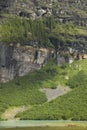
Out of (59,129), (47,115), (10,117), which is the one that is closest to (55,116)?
(47,115)

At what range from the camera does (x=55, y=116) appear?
19238 cm

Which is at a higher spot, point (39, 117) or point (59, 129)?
point (59, 129)

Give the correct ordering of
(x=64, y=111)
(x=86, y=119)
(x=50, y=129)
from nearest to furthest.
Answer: (x=50, y=129) → (x=86, y=119) → (x=64, y=111)

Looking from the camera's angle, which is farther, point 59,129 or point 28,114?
point 28,114

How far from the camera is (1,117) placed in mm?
195875

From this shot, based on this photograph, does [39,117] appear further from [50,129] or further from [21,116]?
[50,129]

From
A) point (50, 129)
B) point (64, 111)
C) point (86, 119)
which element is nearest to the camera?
point (50, 129)

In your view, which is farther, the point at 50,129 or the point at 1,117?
the point at 1,117

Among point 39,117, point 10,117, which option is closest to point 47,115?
point 39,117

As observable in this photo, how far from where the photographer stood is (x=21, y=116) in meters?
195

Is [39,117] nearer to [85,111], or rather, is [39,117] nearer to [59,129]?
[85,111]

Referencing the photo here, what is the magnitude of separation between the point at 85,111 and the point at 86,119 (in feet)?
39.2

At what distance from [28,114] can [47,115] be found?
30.2 ft

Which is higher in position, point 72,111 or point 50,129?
point 50,129
